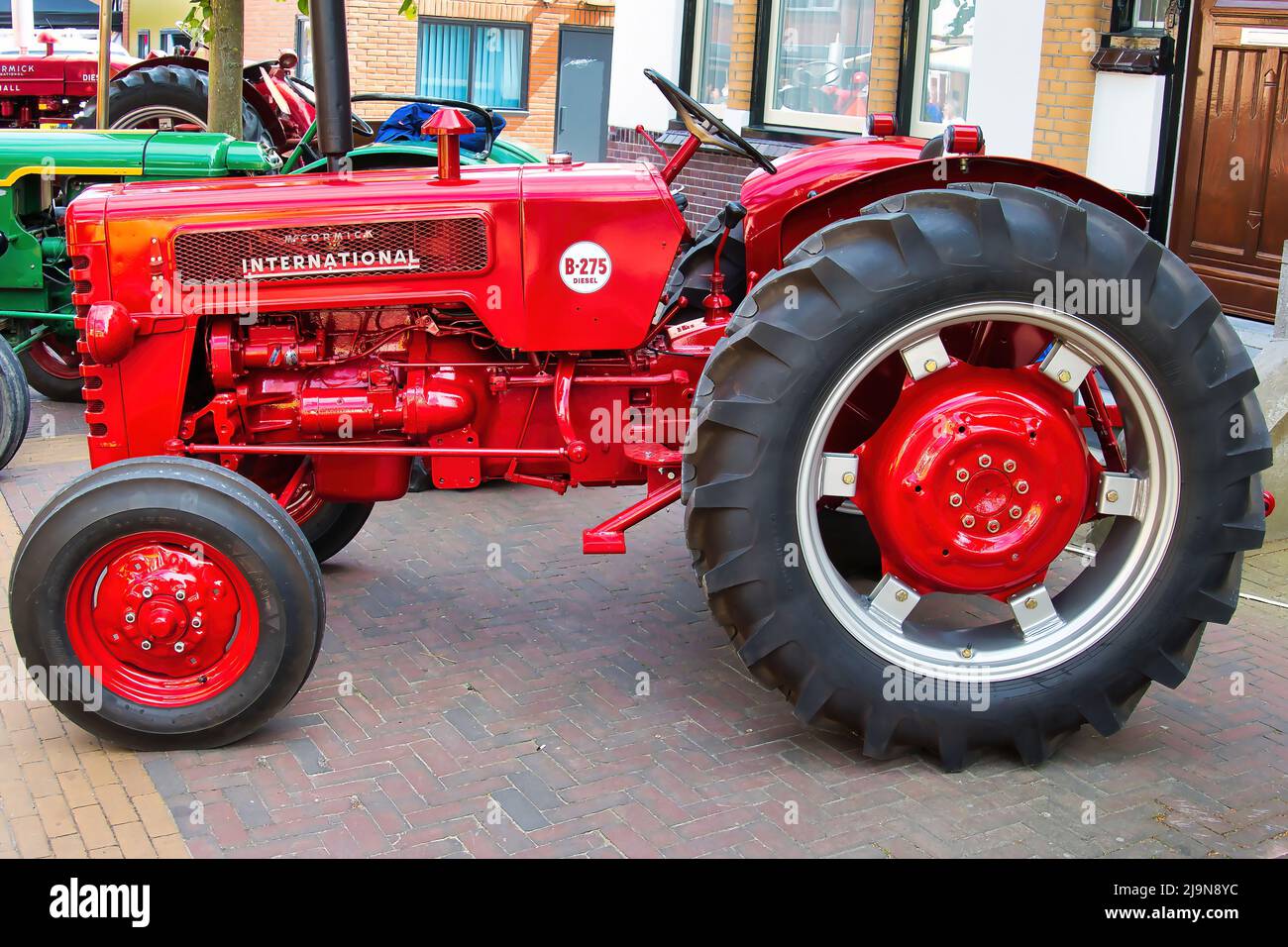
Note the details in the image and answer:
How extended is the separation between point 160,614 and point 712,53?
9.05 meters

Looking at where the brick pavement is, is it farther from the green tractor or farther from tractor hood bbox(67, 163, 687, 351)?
the green tractor

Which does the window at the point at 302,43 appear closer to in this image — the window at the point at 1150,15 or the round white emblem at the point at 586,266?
the window at the point at 1150,15

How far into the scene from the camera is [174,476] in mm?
3877

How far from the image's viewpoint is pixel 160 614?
154 inches

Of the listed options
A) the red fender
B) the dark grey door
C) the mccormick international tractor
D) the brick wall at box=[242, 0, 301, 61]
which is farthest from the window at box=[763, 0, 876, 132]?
the brick wall at box=[242, 0, 301, 61]

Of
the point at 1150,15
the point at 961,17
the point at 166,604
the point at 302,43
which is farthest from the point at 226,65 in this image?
the point at 302,43

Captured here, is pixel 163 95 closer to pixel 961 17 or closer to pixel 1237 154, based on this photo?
pixel 961 17

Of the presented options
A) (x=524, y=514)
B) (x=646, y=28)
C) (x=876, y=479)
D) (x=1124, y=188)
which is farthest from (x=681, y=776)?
(x=646, y=28)

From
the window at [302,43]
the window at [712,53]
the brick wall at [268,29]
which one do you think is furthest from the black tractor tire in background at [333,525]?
the brick wall at [268,29]

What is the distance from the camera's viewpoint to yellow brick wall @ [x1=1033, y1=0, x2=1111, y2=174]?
7.65 metres

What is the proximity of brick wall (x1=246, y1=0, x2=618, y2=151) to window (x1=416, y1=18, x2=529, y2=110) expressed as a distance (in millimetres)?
163

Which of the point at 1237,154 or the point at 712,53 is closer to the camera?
the point at 1237,154

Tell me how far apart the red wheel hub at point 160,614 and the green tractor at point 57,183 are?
4205 millimetres
